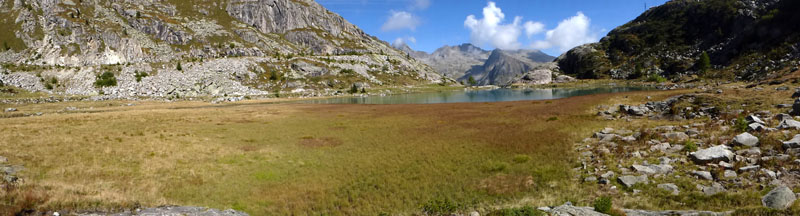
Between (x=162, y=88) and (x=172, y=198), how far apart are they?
172 meters

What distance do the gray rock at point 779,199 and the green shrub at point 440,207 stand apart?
1040 centimetres

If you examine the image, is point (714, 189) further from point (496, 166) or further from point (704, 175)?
point (496, 166)

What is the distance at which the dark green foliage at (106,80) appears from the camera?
14362 cm

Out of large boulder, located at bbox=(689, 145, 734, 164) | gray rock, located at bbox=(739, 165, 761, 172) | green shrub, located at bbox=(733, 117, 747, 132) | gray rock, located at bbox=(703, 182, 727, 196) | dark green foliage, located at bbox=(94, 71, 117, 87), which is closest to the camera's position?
gray rock, located at bbox=(703, 182, 727, 196)

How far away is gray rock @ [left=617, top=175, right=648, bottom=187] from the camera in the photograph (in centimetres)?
1473

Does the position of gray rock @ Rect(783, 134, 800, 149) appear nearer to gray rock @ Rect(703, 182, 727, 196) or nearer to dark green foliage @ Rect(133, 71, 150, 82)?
gray rock @ Rect(703, 182, 727, 196)

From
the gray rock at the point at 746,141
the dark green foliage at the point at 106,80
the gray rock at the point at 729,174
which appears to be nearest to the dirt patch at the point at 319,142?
the gray rock at the point at 729,174

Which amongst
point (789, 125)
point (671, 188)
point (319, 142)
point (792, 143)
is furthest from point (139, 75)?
point (789, 125)

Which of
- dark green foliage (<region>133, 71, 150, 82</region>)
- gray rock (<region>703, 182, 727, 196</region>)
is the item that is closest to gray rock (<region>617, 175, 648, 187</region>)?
gray rock (<region>703, 182, 727, 196</region>)

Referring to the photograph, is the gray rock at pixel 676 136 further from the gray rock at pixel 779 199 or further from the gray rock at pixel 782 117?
the gray rock at pixel 779 199

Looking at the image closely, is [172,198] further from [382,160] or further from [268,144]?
[268,144]

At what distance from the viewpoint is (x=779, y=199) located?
32.6ft

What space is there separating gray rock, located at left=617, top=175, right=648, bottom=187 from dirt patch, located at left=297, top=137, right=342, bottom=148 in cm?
2373

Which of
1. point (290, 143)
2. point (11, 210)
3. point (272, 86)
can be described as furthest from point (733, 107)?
point (272, 86)
